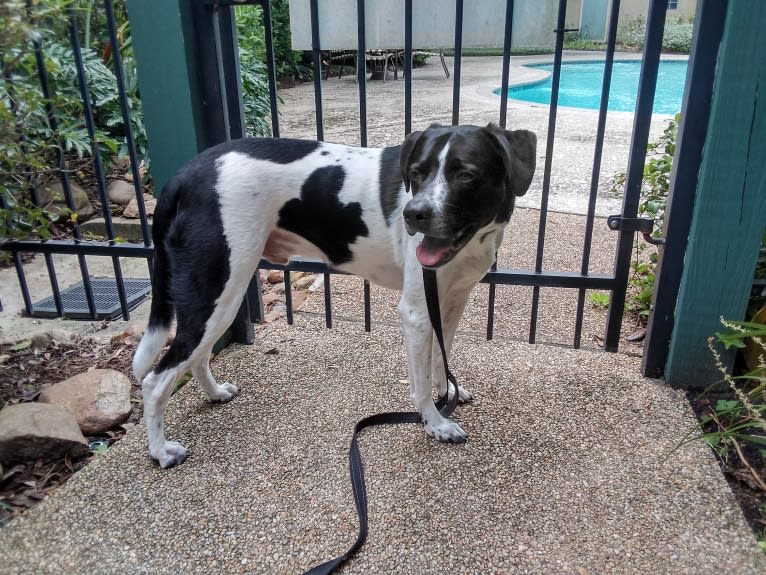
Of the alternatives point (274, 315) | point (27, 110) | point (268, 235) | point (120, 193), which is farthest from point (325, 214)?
point (120, 193)

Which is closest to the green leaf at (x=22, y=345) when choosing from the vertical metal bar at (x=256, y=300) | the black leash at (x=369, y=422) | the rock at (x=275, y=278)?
the vertical metal bar at (x=256, y=300)

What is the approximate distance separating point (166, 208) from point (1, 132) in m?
0.78

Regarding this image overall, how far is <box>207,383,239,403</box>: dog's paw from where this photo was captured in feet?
9.29

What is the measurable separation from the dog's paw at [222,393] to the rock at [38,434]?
1.90ft

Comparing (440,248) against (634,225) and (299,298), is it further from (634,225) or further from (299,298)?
(299,298)

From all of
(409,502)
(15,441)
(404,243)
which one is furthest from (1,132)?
(409,502)

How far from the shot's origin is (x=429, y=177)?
2078 mm

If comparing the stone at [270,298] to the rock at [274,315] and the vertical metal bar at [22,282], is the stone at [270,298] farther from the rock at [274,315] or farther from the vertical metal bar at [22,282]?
the vertical metal bar at [22,282]

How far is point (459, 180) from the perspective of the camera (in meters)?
2.04

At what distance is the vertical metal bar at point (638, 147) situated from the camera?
2529 mm

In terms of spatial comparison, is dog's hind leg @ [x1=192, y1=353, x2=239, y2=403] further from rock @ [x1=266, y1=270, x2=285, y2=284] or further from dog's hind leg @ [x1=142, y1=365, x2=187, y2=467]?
rock @ [x1=266, y1=270, x2=285, y2=284]

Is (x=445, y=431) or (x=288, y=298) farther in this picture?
(x=288, y=298)

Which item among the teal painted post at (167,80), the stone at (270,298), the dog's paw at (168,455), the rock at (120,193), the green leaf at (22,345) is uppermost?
the teal painted post at (167,80)

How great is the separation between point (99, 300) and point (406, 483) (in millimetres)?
2958
